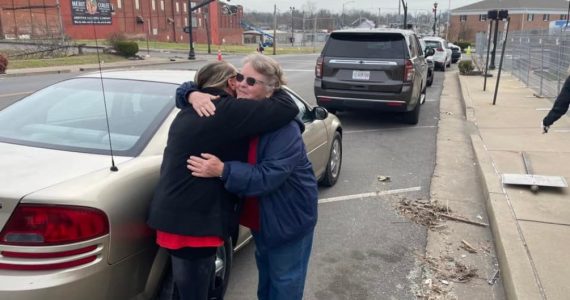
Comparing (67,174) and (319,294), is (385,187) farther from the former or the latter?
(67,174)

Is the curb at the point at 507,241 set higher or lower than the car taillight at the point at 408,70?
lower

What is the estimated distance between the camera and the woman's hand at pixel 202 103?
2211mm

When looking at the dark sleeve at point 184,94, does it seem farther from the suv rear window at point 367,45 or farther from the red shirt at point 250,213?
the suv rear window at point 367,45

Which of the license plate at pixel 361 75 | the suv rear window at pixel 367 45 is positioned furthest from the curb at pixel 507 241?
the suv rear window at pixel 367 45

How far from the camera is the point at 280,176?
229cm

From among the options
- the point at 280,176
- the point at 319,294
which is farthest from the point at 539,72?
the point at 280,176

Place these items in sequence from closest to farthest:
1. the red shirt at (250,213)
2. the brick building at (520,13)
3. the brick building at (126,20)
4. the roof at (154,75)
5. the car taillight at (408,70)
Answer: the red shirt at (250,213)
the roof at (154,75)
the car taillight at (408,70)
the brick building at (126,20)
the brick building at (520,13)

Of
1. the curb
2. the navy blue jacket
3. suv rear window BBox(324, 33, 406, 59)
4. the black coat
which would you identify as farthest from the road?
suv rear window BBox(324, 33, 406, 59)

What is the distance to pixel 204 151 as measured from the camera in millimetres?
2230

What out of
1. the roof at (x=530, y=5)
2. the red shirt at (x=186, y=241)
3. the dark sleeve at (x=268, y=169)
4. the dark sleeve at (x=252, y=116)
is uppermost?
the roof at (x=530, y=5)

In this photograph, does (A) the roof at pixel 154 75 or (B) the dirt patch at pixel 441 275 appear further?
(A) the roof at pixel 154 75

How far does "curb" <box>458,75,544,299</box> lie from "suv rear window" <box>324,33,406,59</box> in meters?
3.25

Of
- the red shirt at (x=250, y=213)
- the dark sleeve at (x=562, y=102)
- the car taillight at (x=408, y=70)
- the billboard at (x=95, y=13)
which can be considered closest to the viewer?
the red shirt at (x=250, y=213)

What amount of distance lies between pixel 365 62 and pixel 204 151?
710 centimetres
